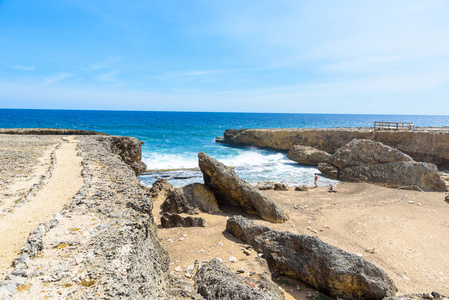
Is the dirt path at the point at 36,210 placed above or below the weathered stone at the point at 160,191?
above

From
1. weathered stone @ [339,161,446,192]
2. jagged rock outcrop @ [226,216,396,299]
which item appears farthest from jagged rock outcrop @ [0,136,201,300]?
weathered stone @ [339,161,446,192]

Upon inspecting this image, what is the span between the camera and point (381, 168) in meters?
18.5

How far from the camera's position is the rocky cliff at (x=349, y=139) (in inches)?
990

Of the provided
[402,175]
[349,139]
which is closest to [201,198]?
[402,175]

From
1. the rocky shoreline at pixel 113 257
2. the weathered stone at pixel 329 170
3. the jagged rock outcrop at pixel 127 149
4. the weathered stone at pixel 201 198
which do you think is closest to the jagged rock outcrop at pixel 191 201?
the weathered stone at pixel 201 198

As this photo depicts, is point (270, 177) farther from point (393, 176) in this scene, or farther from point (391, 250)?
point (391, 250)

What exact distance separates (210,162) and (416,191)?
13.9 meters

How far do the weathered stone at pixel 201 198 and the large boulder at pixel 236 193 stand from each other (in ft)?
1.58

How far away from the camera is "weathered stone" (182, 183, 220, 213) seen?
11172 millimetres

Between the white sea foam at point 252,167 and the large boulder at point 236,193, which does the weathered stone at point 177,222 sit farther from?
the white sea foam at point 252,167

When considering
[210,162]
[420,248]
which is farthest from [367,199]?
[210,162]

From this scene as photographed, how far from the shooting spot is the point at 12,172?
6.81 metres

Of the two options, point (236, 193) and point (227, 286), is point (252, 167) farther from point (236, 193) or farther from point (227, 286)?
point (227, 286)

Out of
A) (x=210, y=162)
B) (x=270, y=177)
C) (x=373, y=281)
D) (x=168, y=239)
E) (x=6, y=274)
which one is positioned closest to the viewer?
(x=6, y=274)
